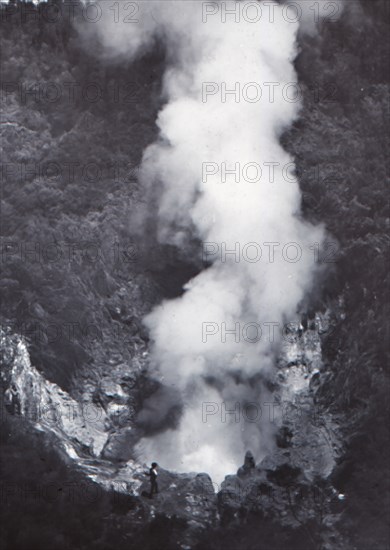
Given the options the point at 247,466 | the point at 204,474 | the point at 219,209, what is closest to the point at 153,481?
the point at 204,474

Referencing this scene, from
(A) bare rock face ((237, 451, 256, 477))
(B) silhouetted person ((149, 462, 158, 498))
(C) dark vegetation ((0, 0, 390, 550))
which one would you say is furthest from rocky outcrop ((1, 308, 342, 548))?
(C) dark vegetation ((0, 0, 390, 550))

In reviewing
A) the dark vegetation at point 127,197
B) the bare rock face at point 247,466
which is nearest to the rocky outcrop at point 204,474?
the bare rock face at point 247,466

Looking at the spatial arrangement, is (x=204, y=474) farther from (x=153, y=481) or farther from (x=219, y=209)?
(x=219, y=209)

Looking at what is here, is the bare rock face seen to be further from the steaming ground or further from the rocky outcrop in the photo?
the steaming ground

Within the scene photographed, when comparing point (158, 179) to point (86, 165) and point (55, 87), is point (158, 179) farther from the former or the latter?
point (55, 87)

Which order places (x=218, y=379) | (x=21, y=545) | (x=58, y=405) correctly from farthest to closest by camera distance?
(x=218, y=379) → (x=58, y=405) → (x=21, y=545)

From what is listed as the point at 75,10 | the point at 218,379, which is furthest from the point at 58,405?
the point at 75,10
